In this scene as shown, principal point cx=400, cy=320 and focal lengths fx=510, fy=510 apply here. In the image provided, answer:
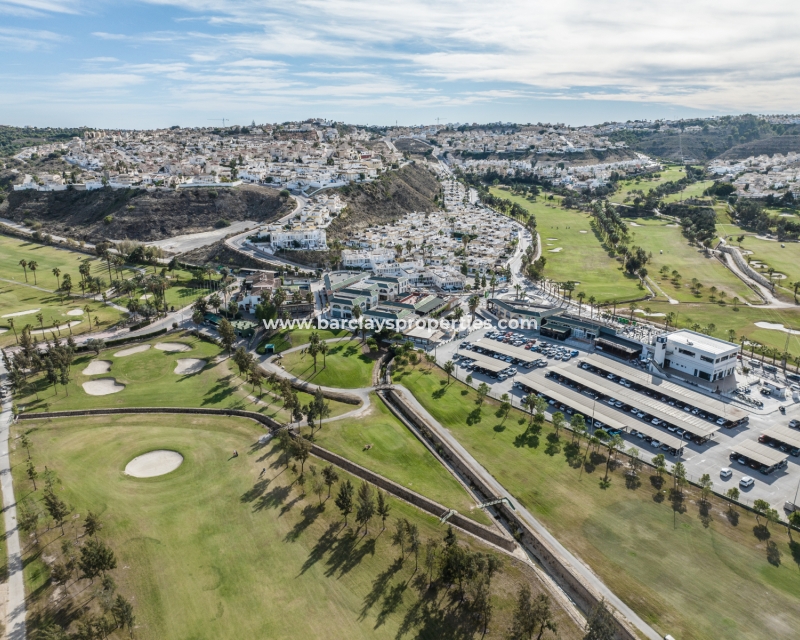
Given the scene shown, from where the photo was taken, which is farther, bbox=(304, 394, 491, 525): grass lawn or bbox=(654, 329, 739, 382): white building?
bbox=(654, 329, 739, 382): white building

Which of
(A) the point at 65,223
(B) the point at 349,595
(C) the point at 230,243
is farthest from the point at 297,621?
(A) the point at 65,223

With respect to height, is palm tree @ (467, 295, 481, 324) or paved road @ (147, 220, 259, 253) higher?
paved road @ (147, 220, 259, 253)

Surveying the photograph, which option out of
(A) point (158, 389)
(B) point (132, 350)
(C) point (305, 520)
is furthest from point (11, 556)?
(B) point (132, 350)

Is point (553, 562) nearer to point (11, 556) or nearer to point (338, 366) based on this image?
point (338, 366)

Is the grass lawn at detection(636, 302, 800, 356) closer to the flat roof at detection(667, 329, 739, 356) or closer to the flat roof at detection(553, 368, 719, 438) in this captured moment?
the flat roof at detection(667, 329, 739, 356)

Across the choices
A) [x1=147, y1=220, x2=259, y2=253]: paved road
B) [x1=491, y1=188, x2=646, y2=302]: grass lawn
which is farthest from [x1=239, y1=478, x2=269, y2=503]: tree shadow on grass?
[x1=147, y1=220, x2=259, y2=253]: paved road

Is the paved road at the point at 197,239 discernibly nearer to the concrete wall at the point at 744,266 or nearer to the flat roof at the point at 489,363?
the flat roof at the point at 489,363

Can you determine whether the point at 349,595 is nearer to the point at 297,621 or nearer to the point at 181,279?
the point at 297,621

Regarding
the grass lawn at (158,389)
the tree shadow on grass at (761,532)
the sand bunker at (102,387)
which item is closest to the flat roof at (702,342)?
the tree shadow on grass at (761,532)
